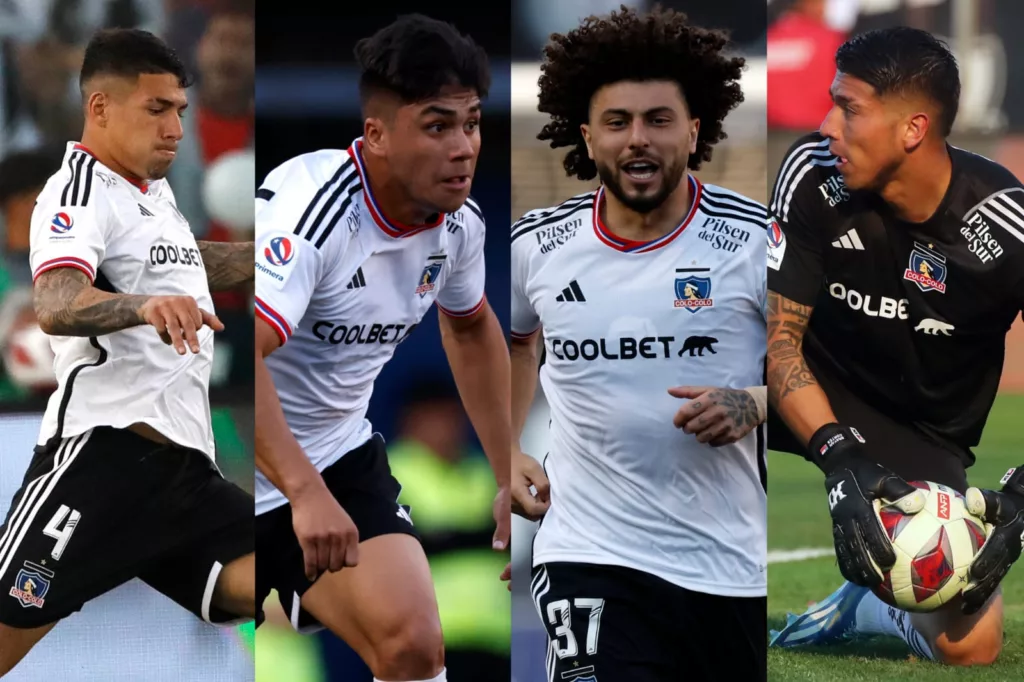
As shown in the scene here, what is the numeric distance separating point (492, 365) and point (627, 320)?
1.46ft

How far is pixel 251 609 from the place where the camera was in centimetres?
354

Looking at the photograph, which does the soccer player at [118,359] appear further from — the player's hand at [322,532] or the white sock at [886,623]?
the white sock at [886,623]

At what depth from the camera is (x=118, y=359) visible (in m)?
3.36

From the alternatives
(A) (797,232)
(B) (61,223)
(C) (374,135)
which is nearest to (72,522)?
(B) (61,223)

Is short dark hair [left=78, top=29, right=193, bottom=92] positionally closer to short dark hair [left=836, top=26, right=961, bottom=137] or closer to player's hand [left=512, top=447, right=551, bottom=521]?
player's hand [left=512, top=447, right=551, bottom=521]

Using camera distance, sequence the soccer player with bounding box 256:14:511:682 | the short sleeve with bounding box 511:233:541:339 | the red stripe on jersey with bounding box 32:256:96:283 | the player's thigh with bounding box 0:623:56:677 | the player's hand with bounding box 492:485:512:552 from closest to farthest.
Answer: the red stripe on jersey with bounding box 32:256:96:283
the player's thigh with bounding box 0:623:56:677
the soccer player with bounding box 256:14:511:682
the short sleeve with bounding box 511:233:541:339
the player's hand with bounding box 492:485:512:552

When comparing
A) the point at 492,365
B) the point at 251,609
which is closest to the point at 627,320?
the point at 492,365

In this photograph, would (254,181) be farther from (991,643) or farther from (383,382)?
(991,643)

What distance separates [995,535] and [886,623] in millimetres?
389

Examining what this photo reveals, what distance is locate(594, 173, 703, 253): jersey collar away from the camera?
11.7 feet

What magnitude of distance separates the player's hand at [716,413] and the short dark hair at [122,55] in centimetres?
171

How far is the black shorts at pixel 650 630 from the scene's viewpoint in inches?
140

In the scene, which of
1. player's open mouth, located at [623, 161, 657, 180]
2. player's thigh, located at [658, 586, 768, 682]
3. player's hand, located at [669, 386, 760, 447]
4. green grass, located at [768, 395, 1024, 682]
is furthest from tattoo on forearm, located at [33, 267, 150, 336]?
green grass, located at [768, 395, 1024, 682]

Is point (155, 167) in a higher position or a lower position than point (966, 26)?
lower
